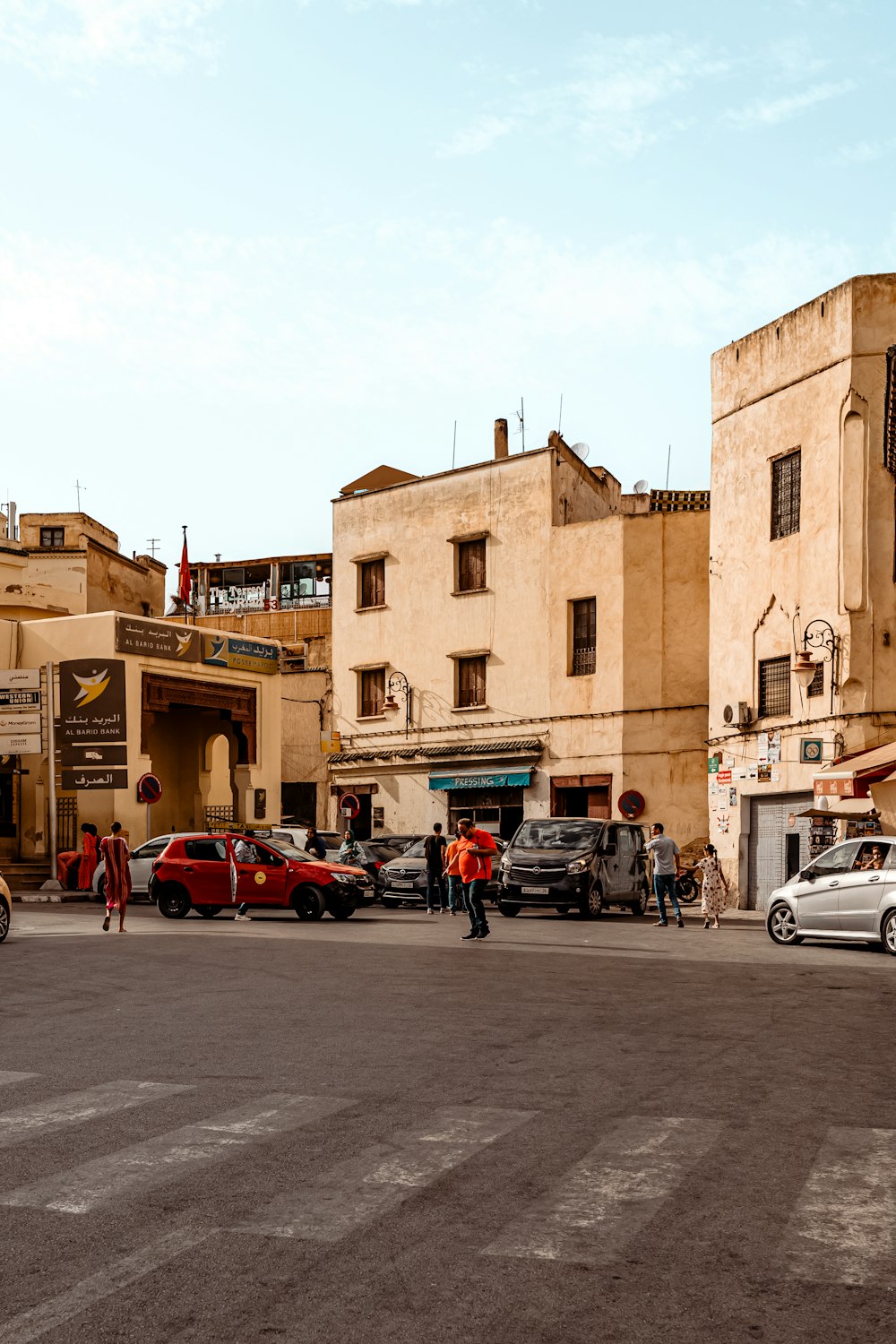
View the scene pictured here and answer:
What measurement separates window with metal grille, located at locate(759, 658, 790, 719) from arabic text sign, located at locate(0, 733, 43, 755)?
17.8 meters

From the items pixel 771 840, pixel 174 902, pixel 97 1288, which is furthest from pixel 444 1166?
pixel 771 840

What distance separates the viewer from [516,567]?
4206 cm

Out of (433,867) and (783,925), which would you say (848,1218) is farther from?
(433,867)

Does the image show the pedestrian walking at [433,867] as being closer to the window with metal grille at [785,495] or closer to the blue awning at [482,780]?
the window with metal grille at [785,495]

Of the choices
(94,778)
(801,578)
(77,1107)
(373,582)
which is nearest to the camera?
(77,1107)

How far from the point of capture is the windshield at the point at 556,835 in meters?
29.4

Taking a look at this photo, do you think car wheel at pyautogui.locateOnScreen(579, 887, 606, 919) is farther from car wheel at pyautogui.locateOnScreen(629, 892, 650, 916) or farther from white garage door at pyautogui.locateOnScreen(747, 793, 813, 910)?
white garage door at pyautogui.locateOnScreen(747, 793, 813, 910)

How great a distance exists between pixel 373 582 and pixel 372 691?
3348 millimetres

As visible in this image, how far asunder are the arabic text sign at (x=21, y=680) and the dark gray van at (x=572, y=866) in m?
15.1

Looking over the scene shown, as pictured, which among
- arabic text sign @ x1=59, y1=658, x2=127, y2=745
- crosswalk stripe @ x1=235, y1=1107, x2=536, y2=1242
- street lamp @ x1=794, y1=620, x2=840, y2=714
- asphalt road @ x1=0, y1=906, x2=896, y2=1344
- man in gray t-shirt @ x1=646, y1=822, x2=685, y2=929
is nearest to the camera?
asphalt road @ x1=0, y1=906, x2=896, y2=1344

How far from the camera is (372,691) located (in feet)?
149

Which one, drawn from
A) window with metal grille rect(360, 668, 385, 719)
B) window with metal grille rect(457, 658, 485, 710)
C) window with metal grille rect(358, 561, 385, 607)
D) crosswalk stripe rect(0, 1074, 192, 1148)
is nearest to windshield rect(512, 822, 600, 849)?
window with metal grille rect(457, 658, 485, 710)

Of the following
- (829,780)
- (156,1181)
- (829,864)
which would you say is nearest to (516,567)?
(829,780)

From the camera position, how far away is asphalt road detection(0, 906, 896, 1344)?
471 centimetres
